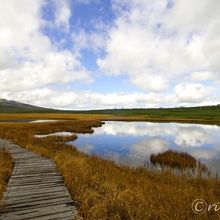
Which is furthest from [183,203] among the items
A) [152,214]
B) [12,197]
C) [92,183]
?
[12,197]

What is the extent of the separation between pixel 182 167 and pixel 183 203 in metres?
13.2

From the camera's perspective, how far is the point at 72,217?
28.4ft

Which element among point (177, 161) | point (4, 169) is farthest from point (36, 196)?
point (177, 161)

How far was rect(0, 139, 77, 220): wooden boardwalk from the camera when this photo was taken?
8797 millimetres

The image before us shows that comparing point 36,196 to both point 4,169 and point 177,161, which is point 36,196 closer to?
point 4,169

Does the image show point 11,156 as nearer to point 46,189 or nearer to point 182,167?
→ point 46,189

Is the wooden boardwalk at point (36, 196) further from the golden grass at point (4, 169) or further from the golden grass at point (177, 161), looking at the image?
the golden grass at point (177, 161)

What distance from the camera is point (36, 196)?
10461mm

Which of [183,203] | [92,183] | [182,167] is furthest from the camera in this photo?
[182,167]

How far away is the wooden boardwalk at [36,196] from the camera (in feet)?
28.9

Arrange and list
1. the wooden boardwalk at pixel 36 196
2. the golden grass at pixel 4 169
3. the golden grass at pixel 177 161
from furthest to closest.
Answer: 1. the golden grass at pixel 177 161
2. the golden grass at pixel 4 169
3. the wooden boardwalk at pixel 36 196

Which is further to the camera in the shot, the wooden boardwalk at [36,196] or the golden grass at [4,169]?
the golden grass at [4,169]

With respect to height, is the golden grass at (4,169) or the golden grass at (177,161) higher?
the golden grass at (4,169)

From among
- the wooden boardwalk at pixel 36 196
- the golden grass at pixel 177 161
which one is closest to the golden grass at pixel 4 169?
the wooden boardwalk at pixel 36 196
